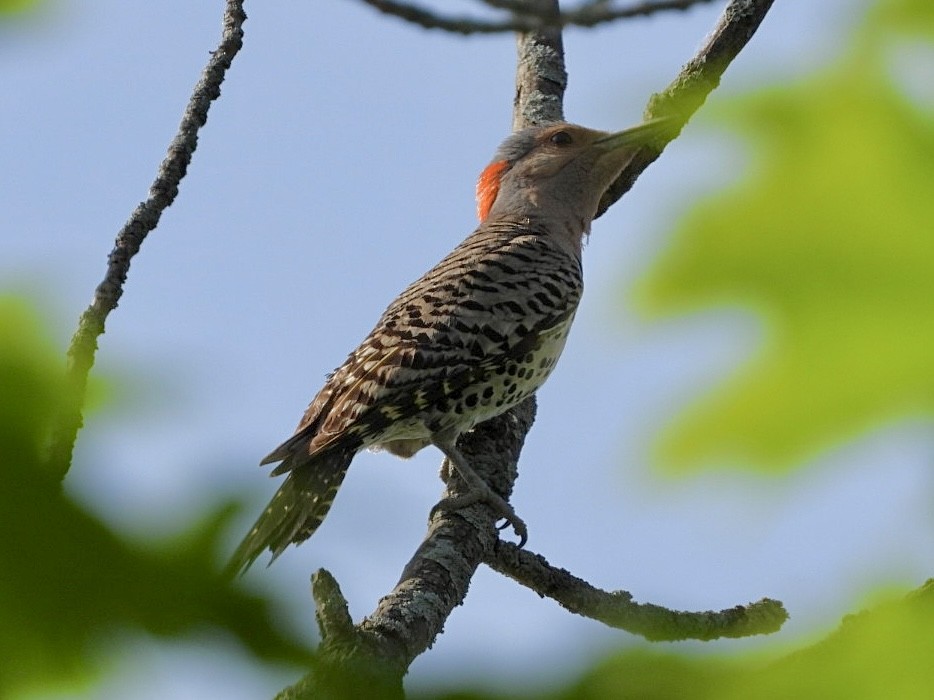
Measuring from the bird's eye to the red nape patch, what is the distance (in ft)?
1.94

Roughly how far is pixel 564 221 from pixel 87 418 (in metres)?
7.47

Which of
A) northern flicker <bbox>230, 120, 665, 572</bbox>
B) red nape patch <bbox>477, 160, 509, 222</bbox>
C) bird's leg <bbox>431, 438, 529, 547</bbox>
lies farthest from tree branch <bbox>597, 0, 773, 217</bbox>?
bird's leg <bbox>431, 438, 529, 547</bbox>

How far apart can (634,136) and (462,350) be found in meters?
2.50

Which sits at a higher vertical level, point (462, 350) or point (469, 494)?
point (462, 350)

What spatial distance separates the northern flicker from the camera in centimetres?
634

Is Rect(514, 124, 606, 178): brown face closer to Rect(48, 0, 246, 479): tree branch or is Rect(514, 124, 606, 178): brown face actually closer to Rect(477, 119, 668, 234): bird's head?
Rect(477, 119, 668, 234): bird's head

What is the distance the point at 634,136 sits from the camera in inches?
334

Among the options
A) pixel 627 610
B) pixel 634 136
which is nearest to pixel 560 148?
pixel 634 136

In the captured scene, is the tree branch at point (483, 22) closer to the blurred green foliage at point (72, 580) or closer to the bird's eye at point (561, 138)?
the blurred green foliage at point (72, 580)

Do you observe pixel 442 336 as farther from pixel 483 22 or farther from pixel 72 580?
pixel 72 580

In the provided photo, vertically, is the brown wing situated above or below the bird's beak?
below

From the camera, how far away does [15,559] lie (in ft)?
2.67

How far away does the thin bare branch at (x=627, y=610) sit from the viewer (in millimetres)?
5137

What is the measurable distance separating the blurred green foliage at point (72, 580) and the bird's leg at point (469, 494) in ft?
17.0
